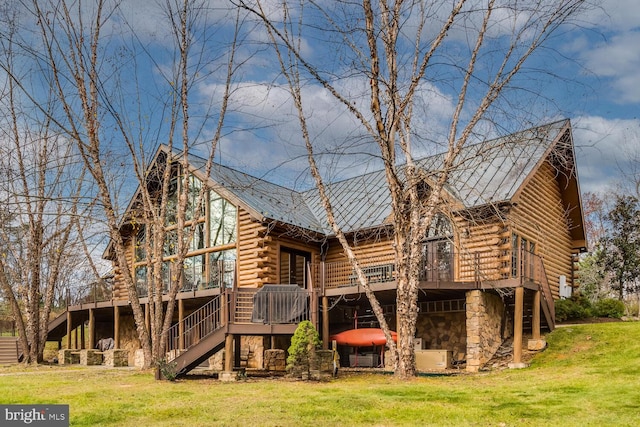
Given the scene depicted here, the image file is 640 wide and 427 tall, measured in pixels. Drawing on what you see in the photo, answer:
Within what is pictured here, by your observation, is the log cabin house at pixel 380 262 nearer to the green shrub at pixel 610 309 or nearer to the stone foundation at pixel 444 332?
the stone foundation at pixel 444 332

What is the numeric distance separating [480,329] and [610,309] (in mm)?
9384

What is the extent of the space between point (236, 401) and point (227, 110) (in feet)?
31.4

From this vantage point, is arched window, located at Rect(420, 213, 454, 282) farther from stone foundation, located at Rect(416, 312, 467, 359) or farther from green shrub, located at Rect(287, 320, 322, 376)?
green shrub, located at Rect(287, 320, 322, 376)

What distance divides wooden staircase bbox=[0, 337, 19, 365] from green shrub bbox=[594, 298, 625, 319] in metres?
24.8

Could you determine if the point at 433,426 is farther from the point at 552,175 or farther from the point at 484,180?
the point at 552,175

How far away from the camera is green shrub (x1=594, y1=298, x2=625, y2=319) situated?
2466 cm

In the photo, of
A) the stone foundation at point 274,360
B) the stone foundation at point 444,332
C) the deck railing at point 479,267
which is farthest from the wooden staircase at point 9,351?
the stone foundation at point 444,332

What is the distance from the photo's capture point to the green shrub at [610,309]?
24.7m

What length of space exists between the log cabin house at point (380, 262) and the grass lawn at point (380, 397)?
2073mm

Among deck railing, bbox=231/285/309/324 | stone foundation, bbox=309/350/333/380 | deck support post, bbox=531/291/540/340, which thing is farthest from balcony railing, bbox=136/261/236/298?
deck support post, bbox=531/291/540/340

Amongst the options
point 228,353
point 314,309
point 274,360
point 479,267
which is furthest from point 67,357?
point 479,267

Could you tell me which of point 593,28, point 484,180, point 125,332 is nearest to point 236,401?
point 593,28

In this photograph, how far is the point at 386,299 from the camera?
2141 cm

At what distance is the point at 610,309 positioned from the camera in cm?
2464
